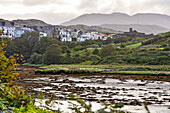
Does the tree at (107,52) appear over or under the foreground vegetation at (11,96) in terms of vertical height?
under

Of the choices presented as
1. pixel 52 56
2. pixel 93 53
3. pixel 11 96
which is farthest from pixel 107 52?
pixel 11 96

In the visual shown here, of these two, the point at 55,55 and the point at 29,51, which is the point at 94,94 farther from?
the point at 29,51

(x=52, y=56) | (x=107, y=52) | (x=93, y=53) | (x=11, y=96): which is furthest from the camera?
(x=93, y=53)

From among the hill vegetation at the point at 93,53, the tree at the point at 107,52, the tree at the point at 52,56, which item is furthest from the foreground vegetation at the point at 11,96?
the tree at the point at 52,56

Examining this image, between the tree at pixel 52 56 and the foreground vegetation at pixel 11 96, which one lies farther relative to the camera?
the tree at pixel 52 56

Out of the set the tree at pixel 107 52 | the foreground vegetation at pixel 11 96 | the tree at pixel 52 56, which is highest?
the foreground vegetation at pixel 11 96

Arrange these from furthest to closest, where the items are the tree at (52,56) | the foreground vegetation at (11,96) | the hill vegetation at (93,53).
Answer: the tree at (52,56), the hill vegetation at (93,53), the foreground vegetation at (11,96)

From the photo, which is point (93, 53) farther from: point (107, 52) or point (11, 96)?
point (11, 96)

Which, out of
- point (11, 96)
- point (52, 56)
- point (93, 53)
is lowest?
point (52, 56)

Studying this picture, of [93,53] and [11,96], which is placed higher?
[11,96]

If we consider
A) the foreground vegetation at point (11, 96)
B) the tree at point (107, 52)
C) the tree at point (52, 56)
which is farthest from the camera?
the tree at point (52, 56)

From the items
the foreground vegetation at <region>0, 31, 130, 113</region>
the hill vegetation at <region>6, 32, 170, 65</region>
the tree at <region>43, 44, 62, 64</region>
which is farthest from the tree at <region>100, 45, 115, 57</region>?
the foreground vegetation at <region>0, 31, 130, 113</region>

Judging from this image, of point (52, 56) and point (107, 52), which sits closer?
point (107, 52)

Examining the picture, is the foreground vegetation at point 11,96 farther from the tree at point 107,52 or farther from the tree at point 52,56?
the tree at point 52,56
